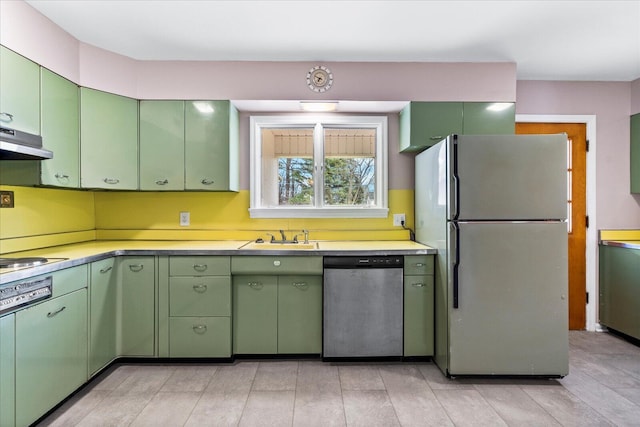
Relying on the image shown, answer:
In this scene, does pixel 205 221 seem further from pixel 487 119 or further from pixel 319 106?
pixel 487 119

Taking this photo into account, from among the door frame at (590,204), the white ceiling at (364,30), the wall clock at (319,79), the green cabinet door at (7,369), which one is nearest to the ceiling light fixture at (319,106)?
the wall clock at (319,79)

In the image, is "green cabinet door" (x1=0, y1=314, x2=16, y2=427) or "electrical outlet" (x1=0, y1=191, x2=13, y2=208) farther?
"electrical outlet" (x1=0, y1=191, x2=13, y2=208)

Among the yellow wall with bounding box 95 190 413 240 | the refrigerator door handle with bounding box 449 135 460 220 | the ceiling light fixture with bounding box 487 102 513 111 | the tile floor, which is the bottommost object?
the tile floor

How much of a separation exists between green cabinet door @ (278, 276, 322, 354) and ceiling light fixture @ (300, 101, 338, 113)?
148cm

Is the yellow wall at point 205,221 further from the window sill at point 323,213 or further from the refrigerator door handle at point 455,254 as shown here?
the refrigerator door handle at point 455,254

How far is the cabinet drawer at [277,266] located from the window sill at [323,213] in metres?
0.72

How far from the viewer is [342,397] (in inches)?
94.1

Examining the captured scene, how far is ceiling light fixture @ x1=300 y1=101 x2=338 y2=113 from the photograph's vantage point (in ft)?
10.7

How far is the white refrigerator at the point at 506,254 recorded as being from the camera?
2.52 m

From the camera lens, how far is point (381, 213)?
352cm

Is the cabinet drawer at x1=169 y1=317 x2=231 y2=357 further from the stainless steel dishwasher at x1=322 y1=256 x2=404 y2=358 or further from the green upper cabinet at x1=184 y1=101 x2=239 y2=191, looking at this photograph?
the green upper cabinet at x1=184 y1=101 x2=239 y2=191

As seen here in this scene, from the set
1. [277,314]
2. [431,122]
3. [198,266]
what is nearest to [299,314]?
[277,314]

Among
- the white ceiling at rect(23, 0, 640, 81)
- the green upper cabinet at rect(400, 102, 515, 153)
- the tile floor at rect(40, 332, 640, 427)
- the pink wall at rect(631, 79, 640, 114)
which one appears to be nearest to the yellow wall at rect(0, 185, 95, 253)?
the tile floor at rect(40, 332, 640, 427)

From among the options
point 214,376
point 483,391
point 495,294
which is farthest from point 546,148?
point 214,376
